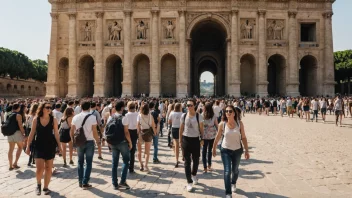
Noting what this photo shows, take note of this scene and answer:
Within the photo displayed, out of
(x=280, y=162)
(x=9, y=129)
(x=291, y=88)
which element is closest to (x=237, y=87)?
(x=291, y=88)

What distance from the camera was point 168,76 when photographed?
35.9 m

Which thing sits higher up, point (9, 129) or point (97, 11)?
point (97, 11)

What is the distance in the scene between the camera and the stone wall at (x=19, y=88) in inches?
2054

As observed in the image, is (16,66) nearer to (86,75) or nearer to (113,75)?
(86,75)

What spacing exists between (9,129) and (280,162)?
24.9 feet

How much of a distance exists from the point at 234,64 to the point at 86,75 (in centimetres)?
1891

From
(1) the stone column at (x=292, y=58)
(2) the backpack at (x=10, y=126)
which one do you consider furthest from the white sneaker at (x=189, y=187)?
(1) the stone column at (x=292, y=58)

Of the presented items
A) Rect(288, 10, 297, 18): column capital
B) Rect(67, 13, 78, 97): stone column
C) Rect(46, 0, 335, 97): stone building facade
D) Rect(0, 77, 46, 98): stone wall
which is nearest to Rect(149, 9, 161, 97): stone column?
Rect(46, 0, 335, 97): stone building facade

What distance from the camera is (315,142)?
1113 cm

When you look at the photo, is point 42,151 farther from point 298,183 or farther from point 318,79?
point 318,79

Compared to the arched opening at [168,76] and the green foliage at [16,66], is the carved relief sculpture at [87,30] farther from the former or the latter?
the green foliage at [16,66]

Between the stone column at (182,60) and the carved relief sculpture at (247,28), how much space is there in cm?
705

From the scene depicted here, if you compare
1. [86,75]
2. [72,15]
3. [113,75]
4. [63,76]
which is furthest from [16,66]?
[113,75]

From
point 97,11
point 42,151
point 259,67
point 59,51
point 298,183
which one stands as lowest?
point 298,183
